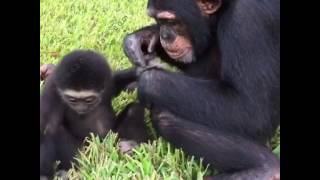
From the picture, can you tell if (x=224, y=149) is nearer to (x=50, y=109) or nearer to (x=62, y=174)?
(x=62, y=174)

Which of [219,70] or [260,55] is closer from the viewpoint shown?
[260,55]

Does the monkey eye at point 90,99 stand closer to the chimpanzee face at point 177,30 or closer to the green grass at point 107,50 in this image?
the green grass at point 107,50

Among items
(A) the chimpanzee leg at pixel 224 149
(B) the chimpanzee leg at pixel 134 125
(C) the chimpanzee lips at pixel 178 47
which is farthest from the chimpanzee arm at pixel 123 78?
(A) the chimpanzee leg at pixel 224 149

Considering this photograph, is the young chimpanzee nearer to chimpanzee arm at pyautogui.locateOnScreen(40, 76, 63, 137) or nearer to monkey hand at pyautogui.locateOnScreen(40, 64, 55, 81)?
chimpanzee arm at pyautogui.locateOnScreen(40, 76, 63, 137)

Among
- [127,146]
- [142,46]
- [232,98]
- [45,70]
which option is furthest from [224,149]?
[45,70]

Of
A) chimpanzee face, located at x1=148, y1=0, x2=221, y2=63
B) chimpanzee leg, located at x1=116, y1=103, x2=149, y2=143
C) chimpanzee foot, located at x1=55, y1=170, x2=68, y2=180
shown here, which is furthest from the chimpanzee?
chimpanzee foot, located at x1=55, y1=170, x2=68, y2=180

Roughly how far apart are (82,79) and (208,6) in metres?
0.89

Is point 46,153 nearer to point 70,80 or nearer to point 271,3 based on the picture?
point 70,80

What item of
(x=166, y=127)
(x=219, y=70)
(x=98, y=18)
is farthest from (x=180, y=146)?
(x=98, y=18)

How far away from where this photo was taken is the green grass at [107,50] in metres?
3.53

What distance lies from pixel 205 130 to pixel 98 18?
2287 mm
